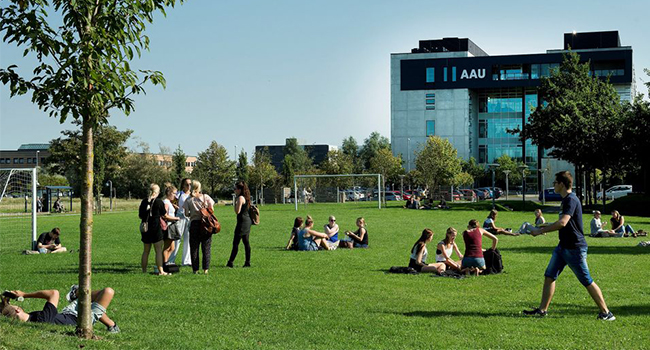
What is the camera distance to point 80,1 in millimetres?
7680

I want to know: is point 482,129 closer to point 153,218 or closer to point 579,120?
point 579,120

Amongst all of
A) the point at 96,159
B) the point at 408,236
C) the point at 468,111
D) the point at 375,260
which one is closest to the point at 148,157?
the point at 96,159

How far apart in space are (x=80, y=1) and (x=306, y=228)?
46.4 feet

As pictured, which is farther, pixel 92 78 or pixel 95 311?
pixel 95 311

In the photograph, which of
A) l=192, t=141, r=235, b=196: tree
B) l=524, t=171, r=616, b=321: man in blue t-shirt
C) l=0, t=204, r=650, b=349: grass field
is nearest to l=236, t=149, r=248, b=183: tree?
l=192, t=141, r=235, b=196: tree

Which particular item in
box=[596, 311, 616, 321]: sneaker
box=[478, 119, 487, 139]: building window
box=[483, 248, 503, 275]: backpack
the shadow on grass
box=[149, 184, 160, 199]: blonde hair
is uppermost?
box=[478, 119, 487, 139]: building window

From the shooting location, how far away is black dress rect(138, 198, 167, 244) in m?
14.8

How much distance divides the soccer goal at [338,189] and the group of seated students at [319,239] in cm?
5126

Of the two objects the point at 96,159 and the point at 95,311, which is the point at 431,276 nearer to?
the point at 95,311

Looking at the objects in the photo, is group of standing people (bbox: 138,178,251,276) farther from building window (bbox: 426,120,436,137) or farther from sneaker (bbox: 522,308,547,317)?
building window (bbox: 426,120,436,137)

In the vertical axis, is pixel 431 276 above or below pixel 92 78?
below

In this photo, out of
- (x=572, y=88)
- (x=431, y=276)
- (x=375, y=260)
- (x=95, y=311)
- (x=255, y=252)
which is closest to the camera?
(x=95, y=311)

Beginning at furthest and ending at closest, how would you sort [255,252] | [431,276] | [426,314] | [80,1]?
Result: [255,252], [431,276], [426,314], [80,1]

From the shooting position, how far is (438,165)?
256ft
